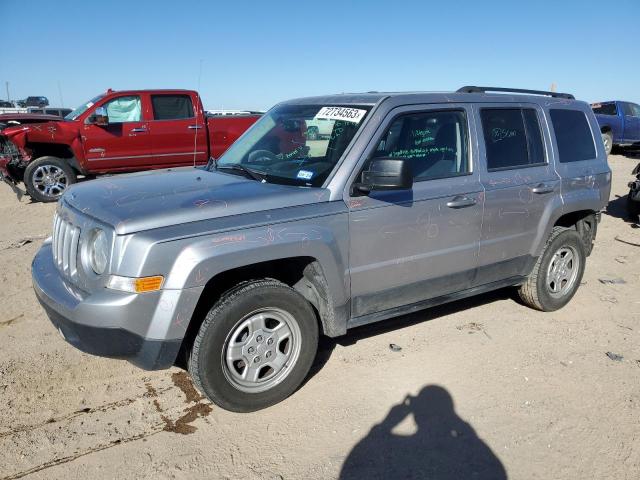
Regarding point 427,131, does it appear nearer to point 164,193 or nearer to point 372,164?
point 372,164

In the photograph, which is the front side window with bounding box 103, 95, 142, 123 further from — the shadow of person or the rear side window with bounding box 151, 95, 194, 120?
the shadow of person

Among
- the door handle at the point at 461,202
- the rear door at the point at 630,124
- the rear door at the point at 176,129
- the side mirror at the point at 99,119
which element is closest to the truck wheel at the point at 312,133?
the door handle at the point at 461,202

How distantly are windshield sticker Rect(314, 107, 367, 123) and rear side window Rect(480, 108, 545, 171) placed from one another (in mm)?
1068

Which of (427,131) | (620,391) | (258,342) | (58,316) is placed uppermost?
(427,131)

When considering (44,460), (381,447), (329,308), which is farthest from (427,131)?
(44,460)

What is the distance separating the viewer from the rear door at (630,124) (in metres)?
17.5

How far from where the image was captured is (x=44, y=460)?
2754 millimetres

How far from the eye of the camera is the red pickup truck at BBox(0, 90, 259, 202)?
9.23m

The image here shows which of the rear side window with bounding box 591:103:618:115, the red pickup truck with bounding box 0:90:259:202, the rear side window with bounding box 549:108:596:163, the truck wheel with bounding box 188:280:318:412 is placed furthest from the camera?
the rear side window with bounding box 591:103:618:115

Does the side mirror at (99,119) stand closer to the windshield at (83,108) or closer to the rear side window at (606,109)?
the windshield at (83,108)

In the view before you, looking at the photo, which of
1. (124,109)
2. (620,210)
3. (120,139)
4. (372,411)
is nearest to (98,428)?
(372,411)

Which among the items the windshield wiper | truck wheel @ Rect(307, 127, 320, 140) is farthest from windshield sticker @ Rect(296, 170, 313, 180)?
truck wheel @ Rect(307, 127, 320, 140)

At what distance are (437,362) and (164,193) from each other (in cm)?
230

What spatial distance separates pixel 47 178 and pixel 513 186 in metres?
8.35
